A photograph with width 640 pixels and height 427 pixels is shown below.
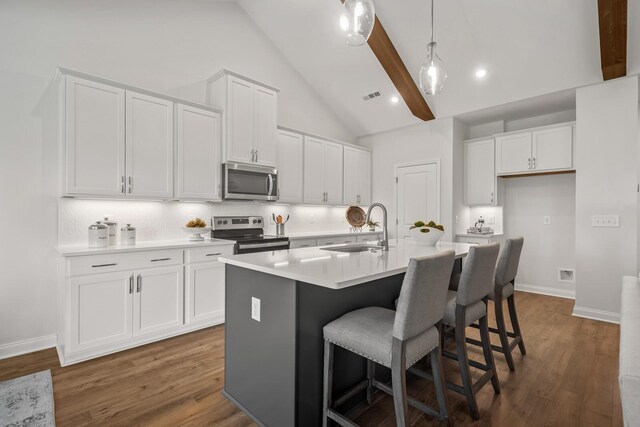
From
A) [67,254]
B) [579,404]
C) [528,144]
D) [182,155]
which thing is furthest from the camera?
[528,144]

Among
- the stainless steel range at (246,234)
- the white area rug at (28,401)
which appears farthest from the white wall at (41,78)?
the stainless steel range at (246,234)

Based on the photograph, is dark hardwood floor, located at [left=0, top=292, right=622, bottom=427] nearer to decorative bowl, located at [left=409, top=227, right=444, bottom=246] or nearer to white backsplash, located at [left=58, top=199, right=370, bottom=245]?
decorative bowl, located at [left=409, top=227, right=444, bottom=246]

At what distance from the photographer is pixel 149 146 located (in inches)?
130

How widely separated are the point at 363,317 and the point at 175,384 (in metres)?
1.55

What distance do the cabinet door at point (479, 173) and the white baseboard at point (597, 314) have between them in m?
1.88

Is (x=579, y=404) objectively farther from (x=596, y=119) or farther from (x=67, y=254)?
(x=67, y=254)

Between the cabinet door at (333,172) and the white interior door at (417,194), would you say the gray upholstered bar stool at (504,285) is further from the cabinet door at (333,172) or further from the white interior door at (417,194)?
the cabinet door at (333,172)

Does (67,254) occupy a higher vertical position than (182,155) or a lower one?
lower

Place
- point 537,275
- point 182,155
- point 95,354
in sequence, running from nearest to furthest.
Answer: point 95,354, point 182,155, point 537,275

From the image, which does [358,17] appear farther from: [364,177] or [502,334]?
[364,177]

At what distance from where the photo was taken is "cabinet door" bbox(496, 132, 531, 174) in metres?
4.76

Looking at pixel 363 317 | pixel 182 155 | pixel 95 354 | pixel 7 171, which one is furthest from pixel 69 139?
pixel 363 317

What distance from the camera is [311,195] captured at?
5180 millimetres

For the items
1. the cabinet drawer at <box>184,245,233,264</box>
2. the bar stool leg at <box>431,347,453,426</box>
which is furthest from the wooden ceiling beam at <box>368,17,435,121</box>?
the bar stool leg at <box>431,347,453,426</box>
